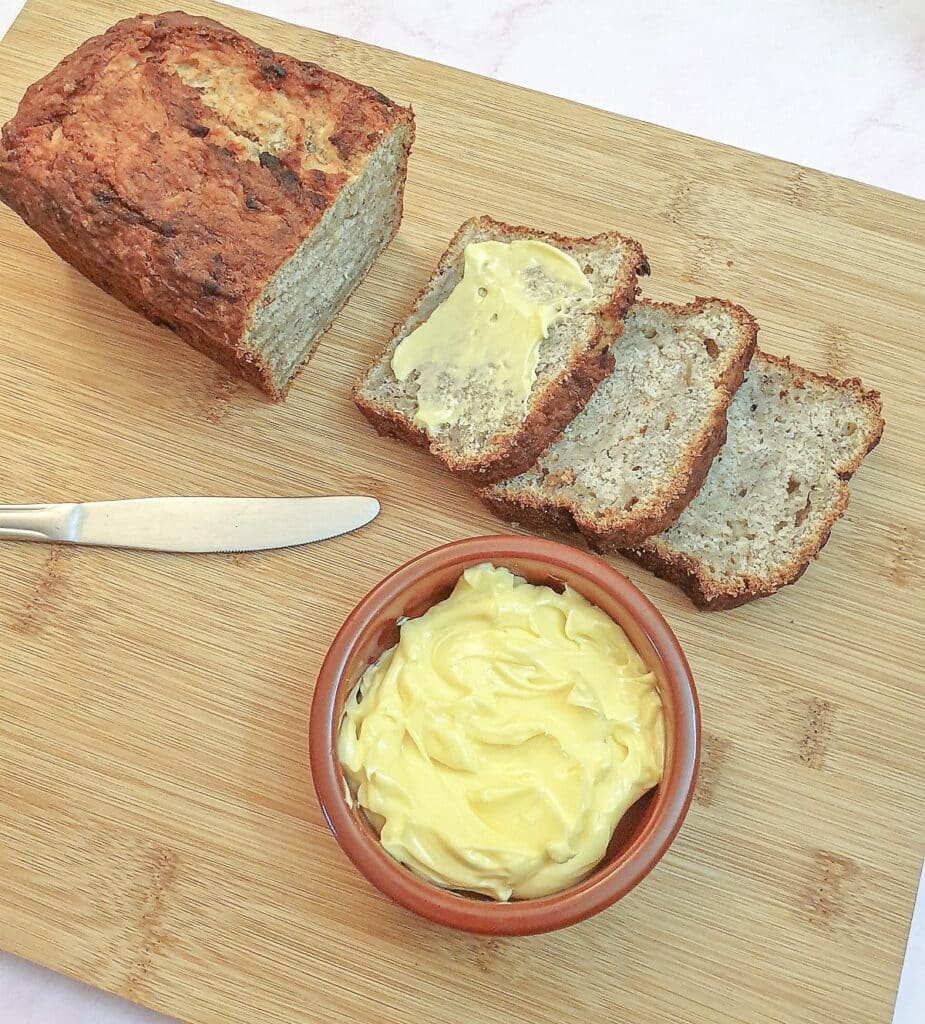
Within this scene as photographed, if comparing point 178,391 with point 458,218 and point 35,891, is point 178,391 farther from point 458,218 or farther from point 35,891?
point 35,891

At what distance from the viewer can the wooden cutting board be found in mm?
2869

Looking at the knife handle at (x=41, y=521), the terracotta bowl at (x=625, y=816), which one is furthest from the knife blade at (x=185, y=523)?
the terracotta bowl at (x=625, y=816)

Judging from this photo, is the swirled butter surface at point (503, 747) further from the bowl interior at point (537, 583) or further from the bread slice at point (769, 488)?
the bread slice at point (769, 488)

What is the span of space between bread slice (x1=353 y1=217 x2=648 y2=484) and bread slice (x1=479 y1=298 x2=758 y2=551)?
→ 0.08m

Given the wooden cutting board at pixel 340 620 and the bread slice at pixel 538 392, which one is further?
the bread slice at pixel 538 392

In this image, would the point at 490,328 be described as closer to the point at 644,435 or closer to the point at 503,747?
the point at 644,435

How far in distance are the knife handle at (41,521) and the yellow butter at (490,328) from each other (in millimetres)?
1018

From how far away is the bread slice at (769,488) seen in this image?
303 centimetres

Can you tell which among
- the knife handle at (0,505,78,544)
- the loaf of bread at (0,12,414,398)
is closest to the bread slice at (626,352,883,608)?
the loaf of bread at (0,12,414,398)

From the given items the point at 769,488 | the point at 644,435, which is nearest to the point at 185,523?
the point at 644,435

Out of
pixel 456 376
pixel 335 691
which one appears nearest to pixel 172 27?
pixel 456 376

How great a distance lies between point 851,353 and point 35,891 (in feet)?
9.09

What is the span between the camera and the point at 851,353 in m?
3.35

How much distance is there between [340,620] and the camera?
10.3 ft
